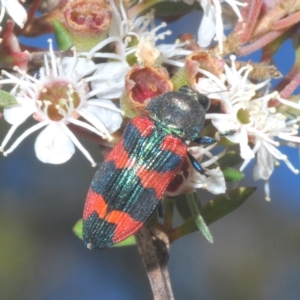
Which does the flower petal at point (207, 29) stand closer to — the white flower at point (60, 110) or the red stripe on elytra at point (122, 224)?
the white flower at point (60, 110)

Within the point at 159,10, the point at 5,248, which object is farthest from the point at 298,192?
the point at 159,10

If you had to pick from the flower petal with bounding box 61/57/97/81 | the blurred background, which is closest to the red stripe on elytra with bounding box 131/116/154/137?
the flower petal with bounding box 61/57/97/81

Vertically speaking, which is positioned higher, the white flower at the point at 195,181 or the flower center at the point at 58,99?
the flower center at the point at 58,99

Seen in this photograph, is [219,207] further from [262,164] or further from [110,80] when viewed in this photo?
[110,80]

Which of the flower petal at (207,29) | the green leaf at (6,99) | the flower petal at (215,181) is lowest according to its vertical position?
the flower petal at (215,181)

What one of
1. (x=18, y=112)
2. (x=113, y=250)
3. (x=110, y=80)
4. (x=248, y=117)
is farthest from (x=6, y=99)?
(x=113, y=250)

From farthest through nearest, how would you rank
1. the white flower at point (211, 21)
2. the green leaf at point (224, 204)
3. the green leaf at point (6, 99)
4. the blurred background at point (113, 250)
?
the blurred background at point (113, 250) → the green leaf at point (224, 204) → the white flower at point (211, 21) → the green leaf at point (6, 99)

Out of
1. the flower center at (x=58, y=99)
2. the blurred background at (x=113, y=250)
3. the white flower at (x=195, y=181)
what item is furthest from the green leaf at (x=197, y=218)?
the blurred background at (x=113, y=250)
